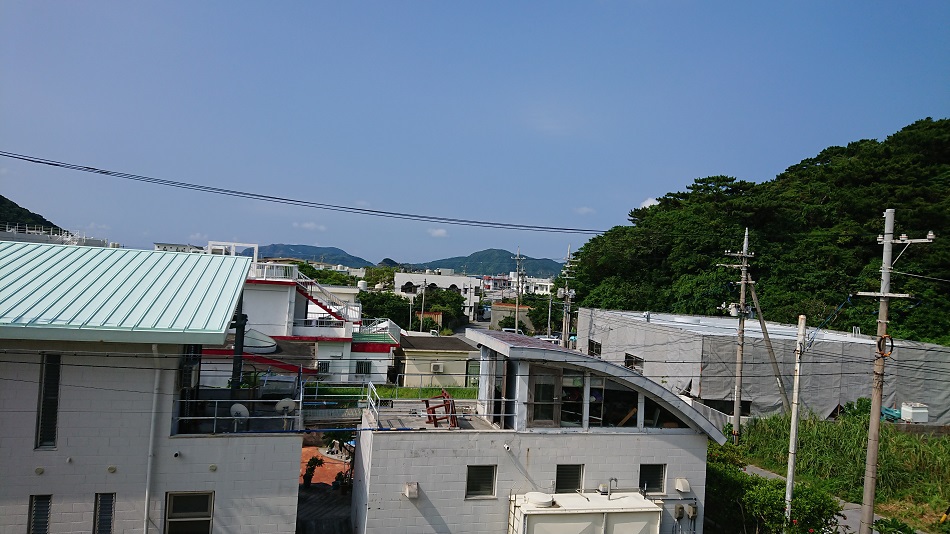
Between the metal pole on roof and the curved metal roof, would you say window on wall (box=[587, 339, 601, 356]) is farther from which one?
the metal pole on roof

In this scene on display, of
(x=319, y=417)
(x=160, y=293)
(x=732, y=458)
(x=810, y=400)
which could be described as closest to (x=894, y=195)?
(x=810, y=400)

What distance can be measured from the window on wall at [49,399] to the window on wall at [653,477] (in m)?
10.1

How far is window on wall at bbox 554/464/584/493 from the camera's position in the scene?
10.9 metres

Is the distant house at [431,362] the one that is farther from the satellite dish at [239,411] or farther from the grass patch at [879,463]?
the satellite dish at [239,411]

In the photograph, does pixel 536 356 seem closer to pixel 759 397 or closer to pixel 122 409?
pixel 122 409

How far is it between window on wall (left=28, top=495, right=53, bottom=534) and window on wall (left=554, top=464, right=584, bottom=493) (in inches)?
326

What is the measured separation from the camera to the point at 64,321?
8.44 m

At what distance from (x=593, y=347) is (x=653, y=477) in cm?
2455

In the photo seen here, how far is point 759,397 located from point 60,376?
22.8 metres

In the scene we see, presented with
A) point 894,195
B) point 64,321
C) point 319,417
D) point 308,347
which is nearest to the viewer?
point 64,321

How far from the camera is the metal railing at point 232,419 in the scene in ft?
30.5

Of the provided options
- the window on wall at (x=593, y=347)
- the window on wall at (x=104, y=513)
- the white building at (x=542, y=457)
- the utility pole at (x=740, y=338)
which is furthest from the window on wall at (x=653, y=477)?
the window on wall at (x=593, y=347)

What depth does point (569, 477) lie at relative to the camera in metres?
10.9

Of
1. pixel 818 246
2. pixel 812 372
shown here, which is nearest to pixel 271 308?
pixel 812 372
